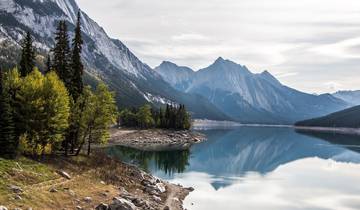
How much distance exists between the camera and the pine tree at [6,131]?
2104 inches

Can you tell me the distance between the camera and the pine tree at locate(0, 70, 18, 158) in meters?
53.5

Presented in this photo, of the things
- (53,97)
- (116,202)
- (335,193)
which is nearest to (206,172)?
(335,193)

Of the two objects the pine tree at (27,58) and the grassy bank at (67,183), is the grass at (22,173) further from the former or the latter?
the pine tree at (27,58)

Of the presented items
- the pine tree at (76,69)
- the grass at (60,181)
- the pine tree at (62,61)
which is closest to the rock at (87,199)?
the grass at (60,181)

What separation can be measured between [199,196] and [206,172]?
130 feet

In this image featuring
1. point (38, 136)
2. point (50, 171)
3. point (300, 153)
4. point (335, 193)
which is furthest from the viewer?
point (300, 153)

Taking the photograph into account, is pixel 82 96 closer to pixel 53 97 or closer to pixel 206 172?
pixel 53 97

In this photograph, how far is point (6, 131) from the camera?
54.6 metres

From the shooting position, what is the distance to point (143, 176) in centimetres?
7581

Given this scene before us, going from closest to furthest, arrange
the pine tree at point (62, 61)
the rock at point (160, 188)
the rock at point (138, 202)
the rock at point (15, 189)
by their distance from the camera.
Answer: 1. the rock at point (15, 189)
2. the rock at point (138, 202)
3. the rock at point (160, 188)
4. the pine tree at point (62, 61)

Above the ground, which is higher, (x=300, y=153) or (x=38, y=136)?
(x=38, y=136)

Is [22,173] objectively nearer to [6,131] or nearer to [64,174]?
[6,131]

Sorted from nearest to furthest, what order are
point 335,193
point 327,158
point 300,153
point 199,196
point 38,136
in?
point 38,136
point 199,196
point 335,193
point 327,158
point 300,153

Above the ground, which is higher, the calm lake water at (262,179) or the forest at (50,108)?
the forest at (50,108)
